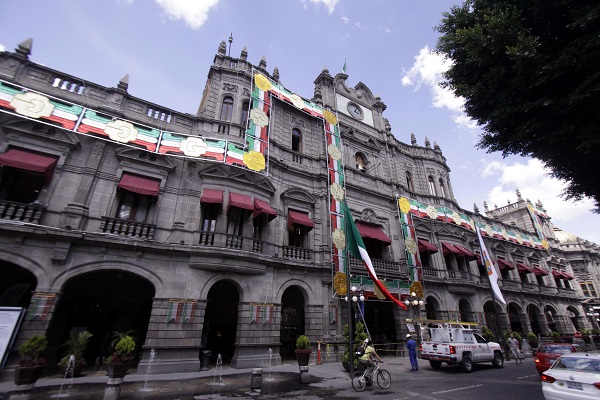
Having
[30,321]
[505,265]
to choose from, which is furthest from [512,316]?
[30,321]

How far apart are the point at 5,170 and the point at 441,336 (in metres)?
21.8

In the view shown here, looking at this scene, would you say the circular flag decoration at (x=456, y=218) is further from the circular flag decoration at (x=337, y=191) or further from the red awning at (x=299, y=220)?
the red awning at (x=299, y=220)

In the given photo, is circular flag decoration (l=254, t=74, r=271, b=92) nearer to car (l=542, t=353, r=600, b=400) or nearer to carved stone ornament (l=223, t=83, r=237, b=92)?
carved stone ornament (l=223, t=83, r=237, b=92)

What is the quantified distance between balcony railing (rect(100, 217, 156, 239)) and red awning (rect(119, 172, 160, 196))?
1.51m

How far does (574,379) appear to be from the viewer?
21.1 feet

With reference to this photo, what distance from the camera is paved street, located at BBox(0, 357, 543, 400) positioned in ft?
28.6

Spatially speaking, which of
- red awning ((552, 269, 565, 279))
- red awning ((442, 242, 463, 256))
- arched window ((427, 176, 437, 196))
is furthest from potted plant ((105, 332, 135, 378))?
red awning ((552, 269, 565, 279))

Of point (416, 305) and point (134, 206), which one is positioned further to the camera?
point (416, 305)

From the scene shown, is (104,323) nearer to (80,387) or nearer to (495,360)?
(80,387)

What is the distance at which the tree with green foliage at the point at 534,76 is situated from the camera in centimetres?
819

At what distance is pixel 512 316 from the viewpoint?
99.7 ft

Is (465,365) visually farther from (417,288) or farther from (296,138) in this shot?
(296,138)

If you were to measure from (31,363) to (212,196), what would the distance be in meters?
8.69

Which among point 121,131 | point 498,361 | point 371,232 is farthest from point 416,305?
point 121,131
